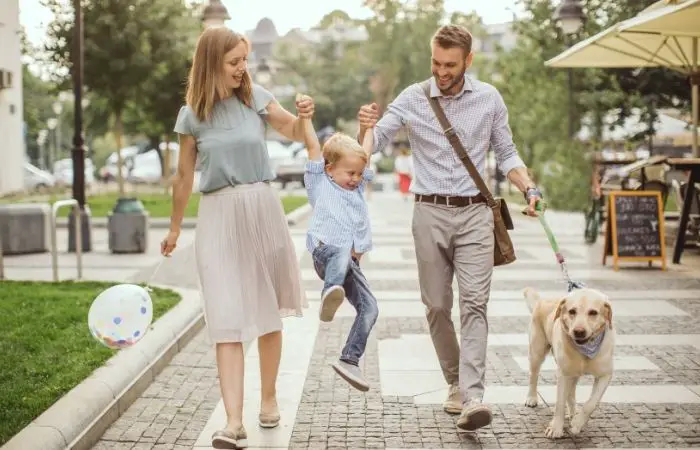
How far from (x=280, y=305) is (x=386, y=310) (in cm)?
437

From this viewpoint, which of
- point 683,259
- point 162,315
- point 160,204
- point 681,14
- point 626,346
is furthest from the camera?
point 160,204

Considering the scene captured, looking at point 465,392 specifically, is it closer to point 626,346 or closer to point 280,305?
point 280,305

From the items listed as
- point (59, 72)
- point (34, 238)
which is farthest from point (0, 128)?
point (34, 238)

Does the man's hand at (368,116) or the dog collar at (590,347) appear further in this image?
the man's hand at (368,116)

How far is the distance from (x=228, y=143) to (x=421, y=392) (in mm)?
2160

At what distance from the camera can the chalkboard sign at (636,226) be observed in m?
12.4

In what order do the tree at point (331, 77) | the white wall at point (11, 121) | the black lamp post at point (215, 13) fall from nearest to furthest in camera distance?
the black lamp post at point (215, 13) < the white wall at point (11, 121) < the tree at point (331, 77)

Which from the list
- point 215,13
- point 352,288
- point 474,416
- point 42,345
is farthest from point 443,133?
point 215,13

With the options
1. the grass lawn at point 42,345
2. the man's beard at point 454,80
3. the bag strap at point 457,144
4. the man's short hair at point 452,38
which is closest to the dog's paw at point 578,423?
the bag strap at point 457,144

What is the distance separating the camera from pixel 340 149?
16.9ft

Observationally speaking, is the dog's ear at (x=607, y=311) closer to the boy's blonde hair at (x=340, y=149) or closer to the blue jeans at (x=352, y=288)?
the blue jeans at (x=352, y=288)

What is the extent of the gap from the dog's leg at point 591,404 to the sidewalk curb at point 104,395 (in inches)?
95.7

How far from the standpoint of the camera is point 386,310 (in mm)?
9750

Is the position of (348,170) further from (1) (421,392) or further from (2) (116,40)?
(2) (116,40)
